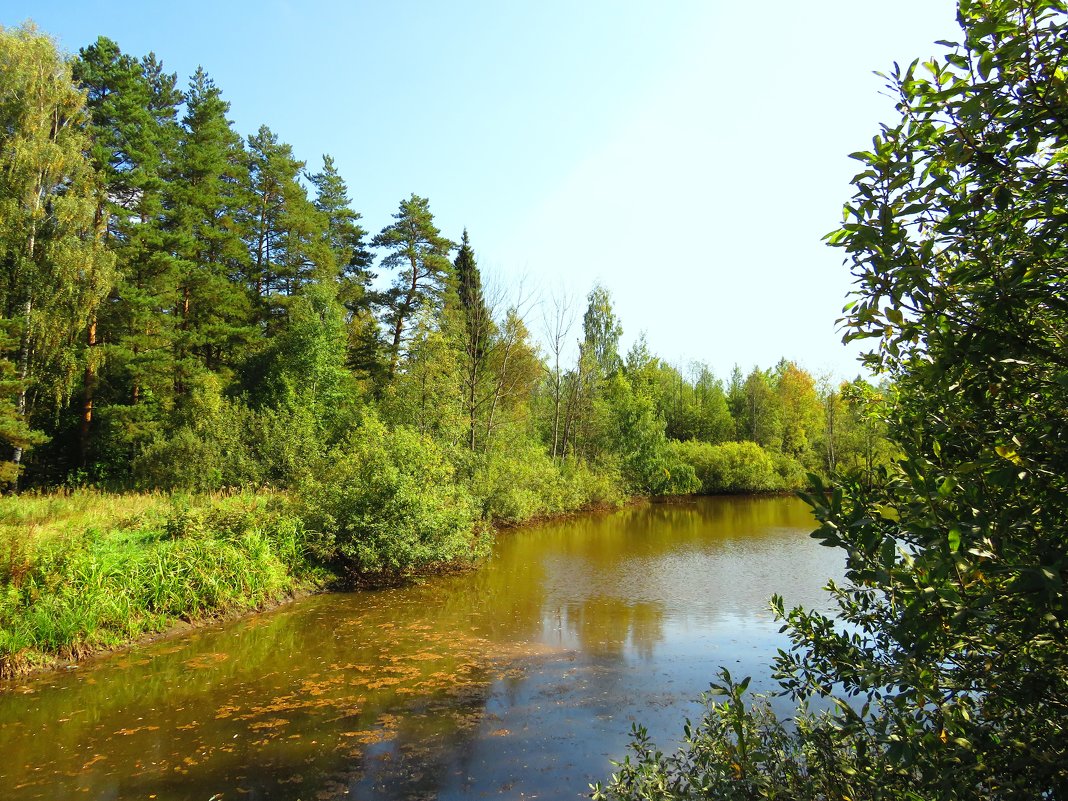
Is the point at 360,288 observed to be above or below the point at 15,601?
above

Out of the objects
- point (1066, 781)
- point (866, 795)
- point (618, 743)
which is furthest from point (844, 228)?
point (618, 743)

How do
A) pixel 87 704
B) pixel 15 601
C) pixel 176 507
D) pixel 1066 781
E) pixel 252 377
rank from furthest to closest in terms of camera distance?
pixel 252 377
pixel 176 507
pixel 15 601
pixel 87 704
pixel 1066 781

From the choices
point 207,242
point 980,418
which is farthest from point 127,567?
point 207,242

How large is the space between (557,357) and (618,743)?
90.8ft

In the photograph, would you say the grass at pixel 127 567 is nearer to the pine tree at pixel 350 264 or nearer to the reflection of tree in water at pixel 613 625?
the reflection of tree in water at pixel 613 625

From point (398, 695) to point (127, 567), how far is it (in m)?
5.26

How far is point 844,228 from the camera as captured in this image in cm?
203

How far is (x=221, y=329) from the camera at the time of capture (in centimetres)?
2559

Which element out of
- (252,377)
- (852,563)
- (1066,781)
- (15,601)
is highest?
(252,377)

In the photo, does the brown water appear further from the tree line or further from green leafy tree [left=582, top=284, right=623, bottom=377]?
green leafy tree [left=582, top=284, right=623, bottom=377]

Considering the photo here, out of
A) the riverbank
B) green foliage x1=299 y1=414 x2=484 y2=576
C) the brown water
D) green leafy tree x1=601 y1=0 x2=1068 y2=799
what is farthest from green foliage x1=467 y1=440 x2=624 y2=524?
green leafy tree x1=601 y1=0 x2=1068 y2=799

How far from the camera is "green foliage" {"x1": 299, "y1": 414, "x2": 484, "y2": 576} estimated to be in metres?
13.5

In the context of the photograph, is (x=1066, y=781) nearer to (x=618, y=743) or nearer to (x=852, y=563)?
(x=852, y=563)

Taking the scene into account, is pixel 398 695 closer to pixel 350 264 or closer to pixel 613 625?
pixel 613 625
